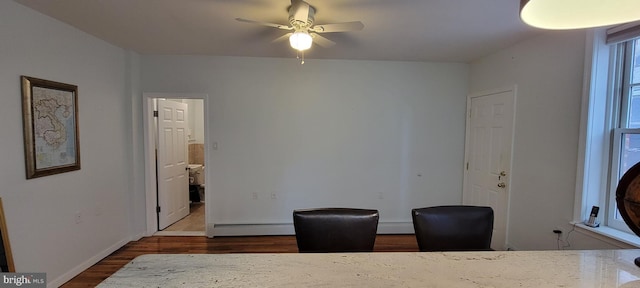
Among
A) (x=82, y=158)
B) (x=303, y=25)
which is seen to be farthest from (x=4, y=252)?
(x=303, y=25)

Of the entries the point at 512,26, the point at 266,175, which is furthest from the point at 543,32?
the point at 266,175

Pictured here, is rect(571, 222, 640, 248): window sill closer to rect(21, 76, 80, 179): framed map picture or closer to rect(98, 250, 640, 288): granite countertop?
rect(98, 250, 640, 288): granite countertop

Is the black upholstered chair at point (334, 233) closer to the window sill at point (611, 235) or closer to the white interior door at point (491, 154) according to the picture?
the window sill at point (611, 235)

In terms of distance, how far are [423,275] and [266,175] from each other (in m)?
2.75

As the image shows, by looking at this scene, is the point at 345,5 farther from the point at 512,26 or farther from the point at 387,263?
the point at 387,263

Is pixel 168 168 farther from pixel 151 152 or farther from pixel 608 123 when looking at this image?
pixel 608 123

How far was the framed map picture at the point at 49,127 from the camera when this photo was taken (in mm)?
2072

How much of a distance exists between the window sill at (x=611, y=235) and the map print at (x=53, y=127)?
168 inches

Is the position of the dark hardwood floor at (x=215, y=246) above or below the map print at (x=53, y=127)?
below

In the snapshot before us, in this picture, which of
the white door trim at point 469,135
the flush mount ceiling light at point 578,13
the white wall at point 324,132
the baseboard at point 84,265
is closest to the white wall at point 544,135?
the white door trim at point 469,135

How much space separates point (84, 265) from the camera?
105 inches

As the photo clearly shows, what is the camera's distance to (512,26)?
2.35 metres

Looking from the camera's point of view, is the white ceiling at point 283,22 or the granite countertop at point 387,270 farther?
the white ceiling at point 283,22

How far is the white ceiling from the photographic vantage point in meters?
2.00
